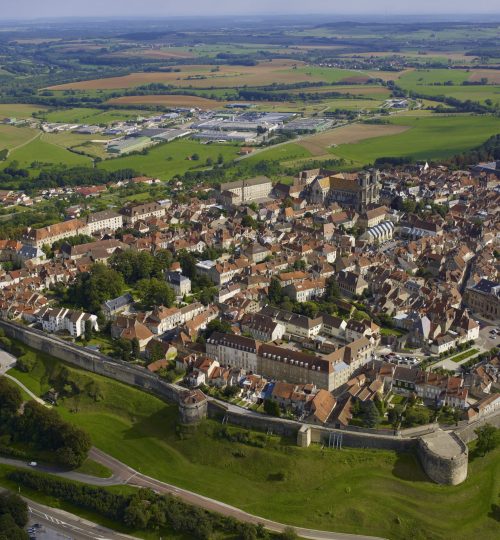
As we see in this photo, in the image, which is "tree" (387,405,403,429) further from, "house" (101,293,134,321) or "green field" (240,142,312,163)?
"green field" (240,142,312,163)

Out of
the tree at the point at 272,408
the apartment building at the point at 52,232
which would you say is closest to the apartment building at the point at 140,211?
the apartment building at the point at 52,232

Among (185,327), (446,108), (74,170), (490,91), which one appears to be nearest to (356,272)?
(185,327)

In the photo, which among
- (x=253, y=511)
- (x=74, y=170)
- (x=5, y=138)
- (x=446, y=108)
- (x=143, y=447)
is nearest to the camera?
(x=253, y=511)

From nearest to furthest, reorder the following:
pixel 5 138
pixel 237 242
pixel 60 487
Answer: pixel 60 487 < pixel 237 242 < pixel 5 138

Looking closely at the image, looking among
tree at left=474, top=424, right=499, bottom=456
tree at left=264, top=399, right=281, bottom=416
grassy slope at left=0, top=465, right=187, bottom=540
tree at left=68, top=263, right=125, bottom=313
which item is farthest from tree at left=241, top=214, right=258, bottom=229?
grassy slope at left=0, top=465, right=187, bottom=540

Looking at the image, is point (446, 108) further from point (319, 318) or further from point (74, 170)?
point (319, 318)

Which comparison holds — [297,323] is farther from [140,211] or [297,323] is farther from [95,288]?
[140,211]

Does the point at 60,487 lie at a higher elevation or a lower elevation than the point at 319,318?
lower
